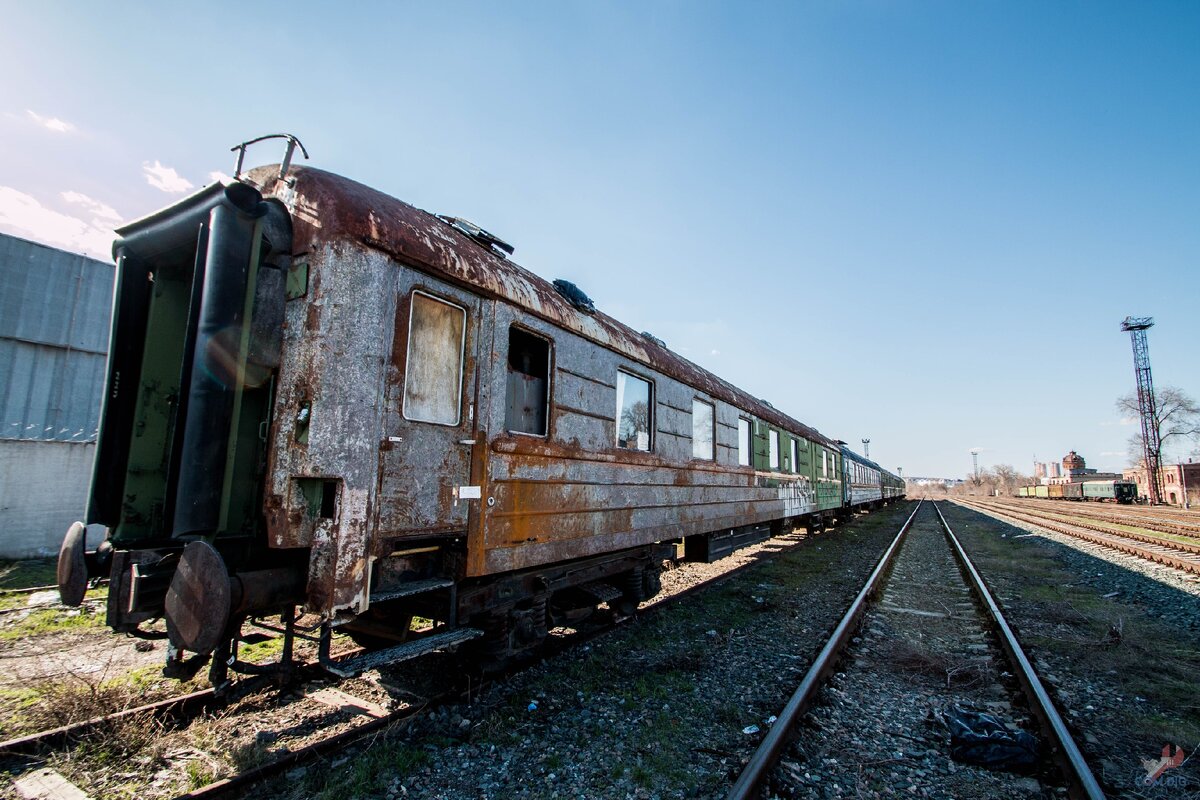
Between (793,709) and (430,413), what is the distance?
323 centimetres

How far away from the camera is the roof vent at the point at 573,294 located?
18.0 ft

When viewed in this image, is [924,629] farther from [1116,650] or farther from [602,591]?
[602,591]

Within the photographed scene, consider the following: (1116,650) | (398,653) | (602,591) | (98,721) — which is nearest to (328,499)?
(398,653)

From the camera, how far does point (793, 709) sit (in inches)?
153

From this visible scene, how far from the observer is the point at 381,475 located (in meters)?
3.48

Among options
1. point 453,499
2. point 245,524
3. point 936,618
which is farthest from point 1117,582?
point 245,524

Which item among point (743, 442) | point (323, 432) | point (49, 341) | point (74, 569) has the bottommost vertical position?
point (74, 569)

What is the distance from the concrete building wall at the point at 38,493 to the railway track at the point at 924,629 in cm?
1243

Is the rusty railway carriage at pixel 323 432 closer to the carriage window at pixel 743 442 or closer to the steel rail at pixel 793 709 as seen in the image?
the steel rail at pixel 793 709

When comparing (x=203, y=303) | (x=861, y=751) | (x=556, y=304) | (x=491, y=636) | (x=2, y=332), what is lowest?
(x=861, y=751)

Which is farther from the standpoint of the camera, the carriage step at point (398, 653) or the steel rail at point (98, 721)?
the steel rail at point (98, 721)

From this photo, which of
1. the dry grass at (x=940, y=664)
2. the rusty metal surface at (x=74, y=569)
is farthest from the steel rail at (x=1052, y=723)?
the rusty metal surface at (x=74, y=569)

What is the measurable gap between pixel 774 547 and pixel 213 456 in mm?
13471

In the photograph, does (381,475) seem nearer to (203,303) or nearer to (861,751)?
(203,303)
